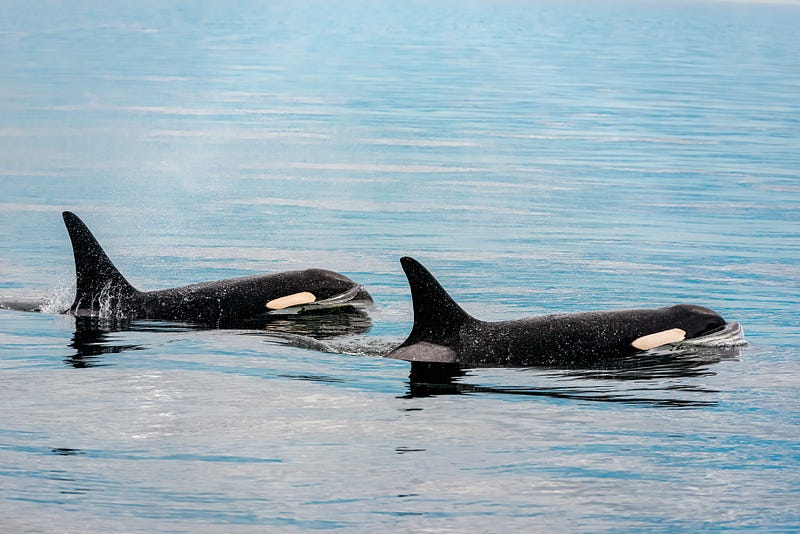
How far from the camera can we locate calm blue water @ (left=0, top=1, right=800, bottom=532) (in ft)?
28.0

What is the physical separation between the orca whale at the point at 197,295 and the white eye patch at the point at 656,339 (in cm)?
348

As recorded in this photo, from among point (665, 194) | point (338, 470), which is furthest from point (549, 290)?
point (665, 194)

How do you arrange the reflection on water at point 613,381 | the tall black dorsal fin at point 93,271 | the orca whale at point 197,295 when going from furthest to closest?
1. the tall black dorsal fin at point 93,271
2. the orca whale at point 197,295
3. the reflection on water at point 613,381

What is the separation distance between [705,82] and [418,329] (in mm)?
46681

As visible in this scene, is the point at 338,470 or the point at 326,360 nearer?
the point at 338,470

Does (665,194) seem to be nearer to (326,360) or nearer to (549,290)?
(549,290)

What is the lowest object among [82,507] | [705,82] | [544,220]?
[82,507]

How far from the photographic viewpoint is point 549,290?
51.5ft

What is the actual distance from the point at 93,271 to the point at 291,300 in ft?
6.28

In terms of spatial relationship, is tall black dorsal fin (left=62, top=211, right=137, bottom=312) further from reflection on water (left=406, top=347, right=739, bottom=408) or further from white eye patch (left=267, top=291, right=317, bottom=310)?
reflection on water (left=406, top=347, right=739, bottom=408)

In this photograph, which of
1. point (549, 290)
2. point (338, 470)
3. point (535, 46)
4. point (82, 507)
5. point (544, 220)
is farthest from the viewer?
point (535, 46)

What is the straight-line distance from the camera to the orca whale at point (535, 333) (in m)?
11.5

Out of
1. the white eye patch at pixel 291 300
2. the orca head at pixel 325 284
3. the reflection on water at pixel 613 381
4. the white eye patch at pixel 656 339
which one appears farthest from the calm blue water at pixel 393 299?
the white eye patch at pixel 291 300

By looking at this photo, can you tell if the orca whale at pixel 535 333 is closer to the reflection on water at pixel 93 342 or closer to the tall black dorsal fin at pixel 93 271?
the reflection on water at pixel 93 342
